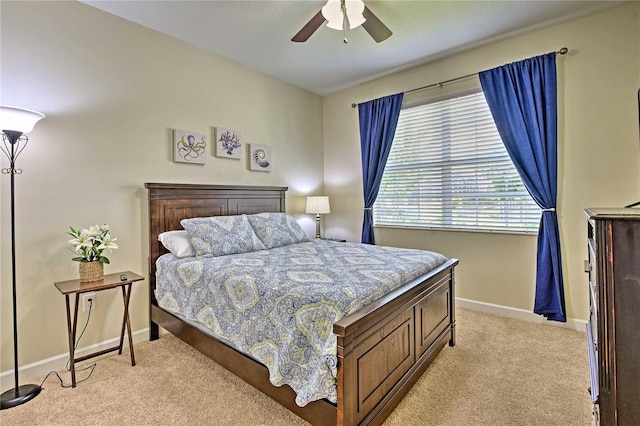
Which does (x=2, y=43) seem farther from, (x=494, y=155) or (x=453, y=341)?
(x=494, y=155)

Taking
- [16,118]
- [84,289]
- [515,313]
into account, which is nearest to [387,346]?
[84,289]

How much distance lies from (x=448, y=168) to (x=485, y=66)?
3.66 feet

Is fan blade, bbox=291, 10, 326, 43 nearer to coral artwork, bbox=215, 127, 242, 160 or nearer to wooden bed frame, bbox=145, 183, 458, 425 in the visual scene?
coral artwork, bbox=215, 127, 242, 160

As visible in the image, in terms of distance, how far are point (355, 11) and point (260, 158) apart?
205 cm

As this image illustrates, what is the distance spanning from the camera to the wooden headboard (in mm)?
2838

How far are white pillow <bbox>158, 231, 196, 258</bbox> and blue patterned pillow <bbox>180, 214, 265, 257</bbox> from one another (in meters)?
0.08

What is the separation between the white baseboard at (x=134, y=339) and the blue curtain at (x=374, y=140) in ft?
4.93

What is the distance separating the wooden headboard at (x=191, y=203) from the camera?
2.84 m

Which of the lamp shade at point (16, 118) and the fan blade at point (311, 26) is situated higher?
the fan blade at point (311, 26)

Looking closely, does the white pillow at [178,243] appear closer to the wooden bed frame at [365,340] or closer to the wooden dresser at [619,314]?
the wooden bed frame at [365,340]

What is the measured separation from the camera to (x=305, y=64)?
366 centimetres

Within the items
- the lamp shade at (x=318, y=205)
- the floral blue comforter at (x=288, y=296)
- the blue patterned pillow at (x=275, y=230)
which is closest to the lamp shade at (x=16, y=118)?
the floral blue comforter at (x=288, y=296)

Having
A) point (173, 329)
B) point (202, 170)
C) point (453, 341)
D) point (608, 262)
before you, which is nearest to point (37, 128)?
point (202, 170)

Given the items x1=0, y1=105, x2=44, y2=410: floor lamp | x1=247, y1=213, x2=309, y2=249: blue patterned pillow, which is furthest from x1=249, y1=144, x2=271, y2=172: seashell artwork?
x1=0, y1=105, x2=44, y2=410: floor lamp
